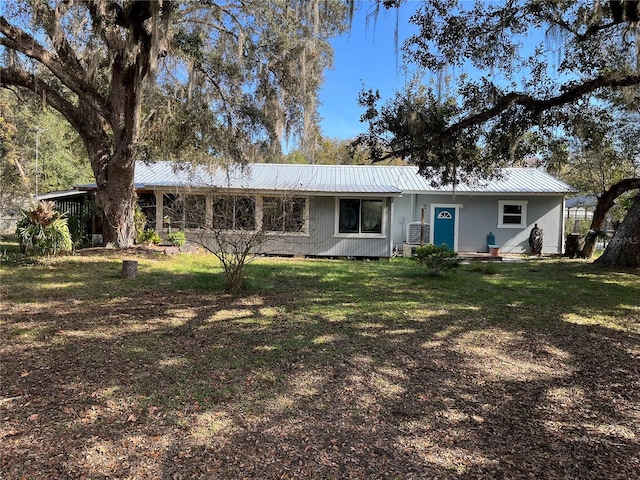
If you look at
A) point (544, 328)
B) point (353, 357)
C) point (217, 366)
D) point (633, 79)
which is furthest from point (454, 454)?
point (633, 79)

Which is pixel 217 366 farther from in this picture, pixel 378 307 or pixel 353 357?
pixel 378 307

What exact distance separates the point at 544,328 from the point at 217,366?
13.8ft

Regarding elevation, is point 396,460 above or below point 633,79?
below

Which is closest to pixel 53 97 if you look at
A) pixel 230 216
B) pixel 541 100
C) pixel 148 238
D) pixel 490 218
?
pixel 148 238

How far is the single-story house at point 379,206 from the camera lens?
44.4 ft

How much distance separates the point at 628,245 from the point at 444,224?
699 cm

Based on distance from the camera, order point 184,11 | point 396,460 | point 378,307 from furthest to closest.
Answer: point 184,11 < point 378,307 < point 396,460

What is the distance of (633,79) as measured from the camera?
6.44 m

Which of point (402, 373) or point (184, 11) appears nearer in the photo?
point (402, 373)

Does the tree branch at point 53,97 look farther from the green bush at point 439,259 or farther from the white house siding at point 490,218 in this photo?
the white house siding at point 490,218

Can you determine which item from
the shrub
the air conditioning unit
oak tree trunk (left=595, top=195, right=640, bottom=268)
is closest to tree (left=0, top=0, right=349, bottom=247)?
the shrub

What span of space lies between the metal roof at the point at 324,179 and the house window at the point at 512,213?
64cm

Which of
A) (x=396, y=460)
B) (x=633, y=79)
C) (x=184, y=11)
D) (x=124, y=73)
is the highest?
(x=184, y=11)

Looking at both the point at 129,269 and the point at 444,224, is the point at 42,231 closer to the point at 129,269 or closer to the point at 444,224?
the point at 129,269
